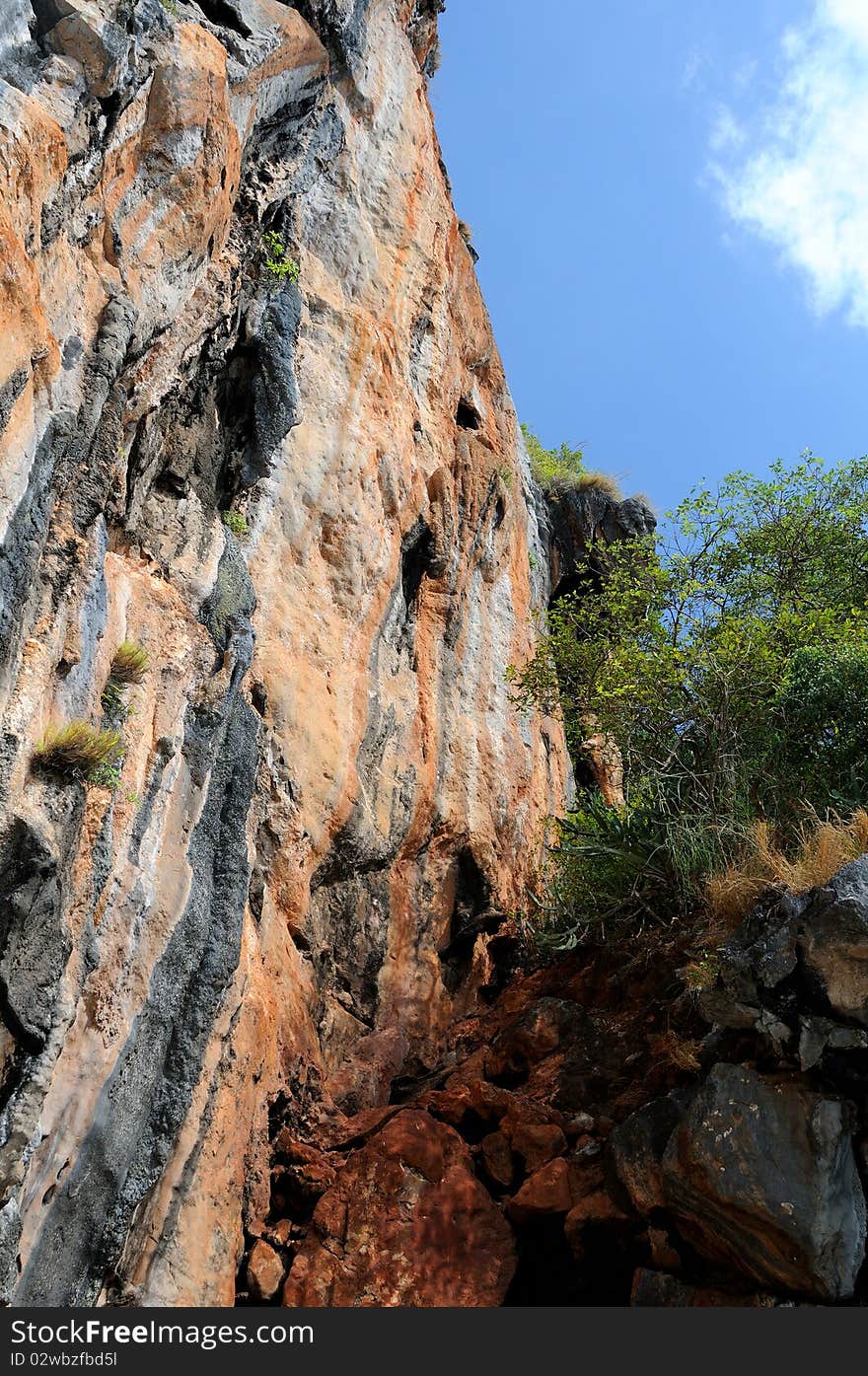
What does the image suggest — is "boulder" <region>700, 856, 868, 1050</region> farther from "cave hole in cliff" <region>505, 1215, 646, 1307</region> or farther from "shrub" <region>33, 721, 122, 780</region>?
"shrub" <region>33, 721, 122, 780</region>

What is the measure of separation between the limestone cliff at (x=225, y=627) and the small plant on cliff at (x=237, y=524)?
0.09 feet

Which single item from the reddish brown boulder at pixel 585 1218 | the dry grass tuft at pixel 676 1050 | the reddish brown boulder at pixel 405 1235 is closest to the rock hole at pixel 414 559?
the dry grass tuft at pixel 676 1050

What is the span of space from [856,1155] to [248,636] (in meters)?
5.20

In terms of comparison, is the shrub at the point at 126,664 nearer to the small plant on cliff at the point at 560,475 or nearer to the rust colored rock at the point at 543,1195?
the rust colored rock at the point at 543,1195

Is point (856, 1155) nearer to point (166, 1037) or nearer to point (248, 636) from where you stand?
point (166, 1037)

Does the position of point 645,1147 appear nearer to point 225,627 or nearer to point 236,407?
point 225,627

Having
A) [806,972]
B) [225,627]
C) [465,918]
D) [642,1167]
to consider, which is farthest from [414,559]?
[642,1167]

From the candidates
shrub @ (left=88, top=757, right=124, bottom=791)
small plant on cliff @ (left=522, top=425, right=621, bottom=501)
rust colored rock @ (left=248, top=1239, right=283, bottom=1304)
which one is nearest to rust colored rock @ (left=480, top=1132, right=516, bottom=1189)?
rust colored rock @ (left=248, top=1239, right=283, bottom=1304)

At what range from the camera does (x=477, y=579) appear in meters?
12.8

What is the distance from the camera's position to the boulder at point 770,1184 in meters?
5.81

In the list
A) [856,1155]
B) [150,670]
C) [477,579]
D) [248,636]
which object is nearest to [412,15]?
[477,579]

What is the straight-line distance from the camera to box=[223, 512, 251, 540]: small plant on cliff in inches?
318

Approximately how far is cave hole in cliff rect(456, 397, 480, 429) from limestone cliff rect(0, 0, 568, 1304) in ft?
1.50

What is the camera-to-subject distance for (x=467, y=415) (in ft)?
43.4
